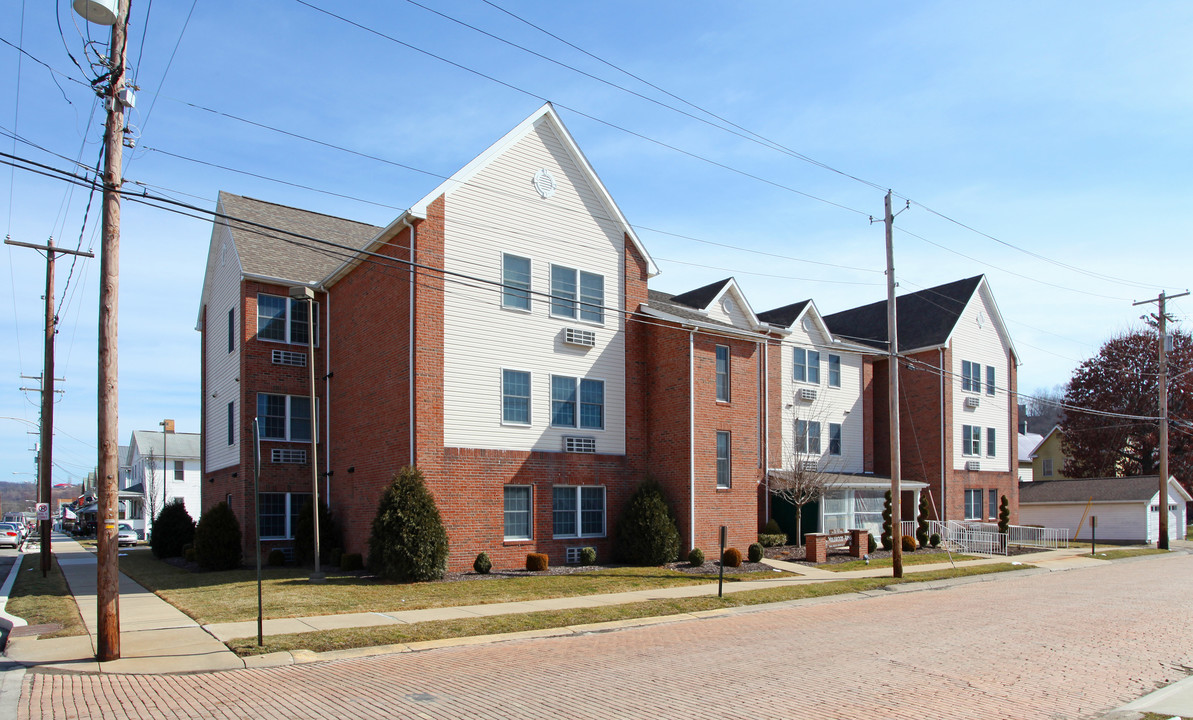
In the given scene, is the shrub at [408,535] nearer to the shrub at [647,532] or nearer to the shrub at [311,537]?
the shrub at [311,537]

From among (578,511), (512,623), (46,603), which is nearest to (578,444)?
(578,511)

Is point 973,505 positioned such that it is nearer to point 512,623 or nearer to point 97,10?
point 512,623

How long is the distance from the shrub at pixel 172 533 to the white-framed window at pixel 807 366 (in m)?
24.4

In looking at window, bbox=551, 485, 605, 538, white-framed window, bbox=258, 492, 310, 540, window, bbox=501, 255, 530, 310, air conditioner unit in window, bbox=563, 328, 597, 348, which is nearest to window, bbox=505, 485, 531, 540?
window, bbox=551, 485, 605, 538

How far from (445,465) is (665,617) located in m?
8.24

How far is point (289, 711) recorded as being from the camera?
27.8 ft

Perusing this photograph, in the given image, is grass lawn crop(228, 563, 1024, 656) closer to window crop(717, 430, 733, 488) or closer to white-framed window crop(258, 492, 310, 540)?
window crop(717, 430, 733, 488)

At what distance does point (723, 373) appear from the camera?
2638cm

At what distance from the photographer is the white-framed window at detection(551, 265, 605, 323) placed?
24.6 m

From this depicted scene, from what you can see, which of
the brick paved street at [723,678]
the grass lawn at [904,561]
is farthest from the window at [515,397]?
the grass lawn at [904,561]

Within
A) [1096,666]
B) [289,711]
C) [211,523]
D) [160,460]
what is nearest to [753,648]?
[1096,666]

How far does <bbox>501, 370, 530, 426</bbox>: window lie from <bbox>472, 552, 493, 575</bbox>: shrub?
3751mm

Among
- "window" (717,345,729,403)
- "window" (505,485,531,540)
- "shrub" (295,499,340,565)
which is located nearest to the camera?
"window" (505,485,531,540)

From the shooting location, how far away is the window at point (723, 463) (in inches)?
1006
